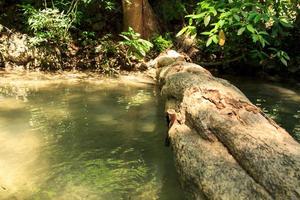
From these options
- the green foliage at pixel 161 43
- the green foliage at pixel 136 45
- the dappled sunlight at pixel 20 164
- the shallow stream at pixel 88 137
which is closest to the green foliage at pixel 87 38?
the green foliage at pixel 136 45

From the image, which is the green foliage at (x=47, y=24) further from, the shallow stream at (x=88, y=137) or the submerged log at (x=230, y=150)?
the submerged log at (x=230, y=150)

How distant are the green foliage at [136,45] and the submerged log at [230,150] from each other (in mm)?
4142

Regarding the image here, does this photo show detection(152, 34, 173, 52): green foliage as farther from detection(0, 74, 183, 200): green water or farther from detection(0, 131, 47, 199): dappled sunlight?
detection(0, 131, 47, 199): dappled sunlight

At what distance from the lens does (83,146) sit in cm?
445

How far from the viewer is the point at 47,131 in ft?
15.9

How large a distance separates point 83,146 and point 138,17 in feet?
16.1

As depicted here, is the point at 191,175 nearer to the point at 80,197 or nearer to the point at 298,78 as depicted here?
the point at 80,197

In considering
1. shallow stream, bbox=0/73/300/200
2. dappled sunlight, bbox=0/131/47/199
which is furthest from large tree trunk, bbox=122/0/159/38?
dappled sunlight, bbox=0/131/47/199

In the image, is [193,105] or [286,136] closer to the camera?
[286,136]

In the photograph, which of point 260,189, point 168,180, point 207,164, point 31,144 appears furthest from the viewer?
point 31,144

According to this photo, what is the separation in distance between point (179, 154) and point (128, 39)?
506 cm

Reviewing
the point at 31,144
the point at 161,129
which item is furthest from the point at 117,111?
the point at 31,144

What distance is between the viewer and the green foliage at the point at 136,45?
812 centimetres

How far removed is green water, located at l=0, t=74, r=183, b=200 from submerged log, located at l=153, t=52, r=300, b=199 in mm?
522
